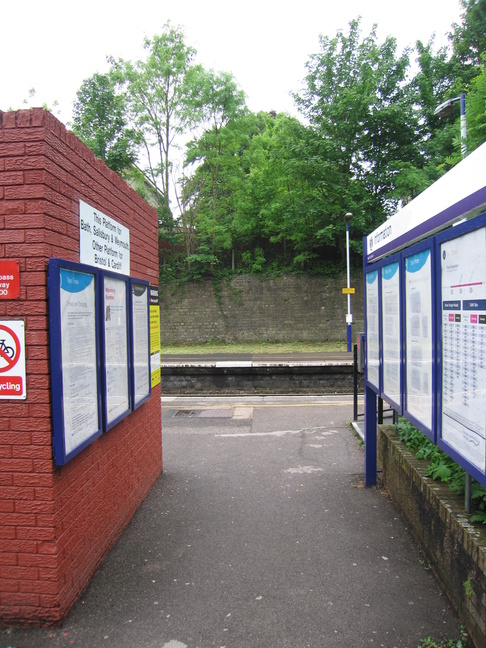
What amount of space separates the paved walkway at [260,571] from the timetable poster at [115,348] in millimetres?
1225

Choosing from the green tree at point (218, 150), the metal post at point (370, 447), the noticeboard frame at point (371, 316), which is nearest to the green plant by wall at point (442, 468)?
the metal post at point (370, 447)

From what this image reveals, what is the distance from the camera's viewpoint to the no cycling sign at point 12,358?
2803mm

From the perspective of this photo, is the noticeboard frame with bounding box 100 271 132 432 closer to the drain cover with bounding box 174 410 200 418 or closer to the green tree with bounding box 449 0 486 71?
the drain cover with bounding box 174 410 200 418

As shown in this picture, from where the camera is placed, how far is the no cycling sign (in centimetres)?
280

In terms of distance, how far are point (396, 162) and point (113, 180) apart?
2228 centimetres

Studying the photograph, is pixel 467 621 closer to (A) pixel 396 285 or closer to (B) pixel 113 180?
(A) pixel 396 285

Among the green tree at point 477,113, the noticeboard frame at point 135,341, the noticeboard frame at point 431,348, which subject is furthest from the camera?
the green tree at point 477,113

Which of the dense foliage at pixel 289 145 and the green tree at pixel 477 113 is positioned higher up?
the dense foliage at pixel 289 145

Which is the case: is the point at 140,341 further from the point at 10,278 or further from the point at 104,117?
the point at 104,117

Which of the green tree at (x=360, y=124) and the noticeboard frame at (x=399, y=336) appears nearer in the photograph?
the noticeboard frame at (x=399, y=336)

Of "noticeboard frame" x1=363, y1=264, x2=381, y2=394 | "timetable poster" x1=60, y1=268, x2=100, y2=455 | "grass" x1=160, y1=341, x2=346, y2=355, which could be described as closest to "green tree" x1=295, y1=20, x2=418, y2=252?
"grass" x1=160, y1=341, x2=346, y2=355

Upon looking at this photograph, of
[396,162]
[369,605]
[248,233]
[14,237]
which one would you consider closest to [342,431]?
[369,605]

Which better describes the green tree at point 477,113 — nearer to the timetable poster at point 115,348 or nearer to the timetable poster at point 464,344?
the timetable poster at point 464,344

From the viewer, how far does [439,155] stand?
2311 cm
